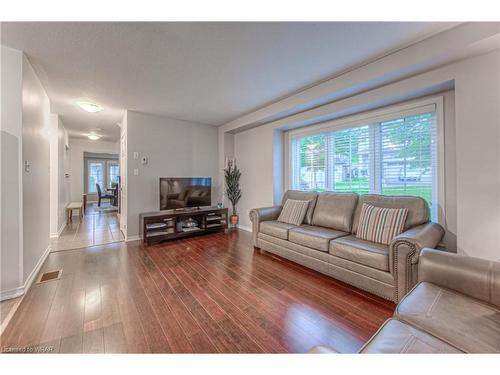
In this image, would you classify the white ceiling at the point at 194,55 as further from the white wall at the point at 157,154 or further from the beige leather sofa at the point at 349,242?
the beige leather sofa at the point at 349,242

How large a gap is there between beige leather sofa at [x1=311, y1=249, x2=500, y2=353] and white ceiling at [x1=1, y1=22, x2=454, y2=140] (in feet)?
6.53

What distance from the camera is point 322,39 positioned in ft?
6.46

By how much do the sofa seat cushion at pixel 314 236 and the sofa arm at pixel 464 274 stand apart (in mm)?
1053

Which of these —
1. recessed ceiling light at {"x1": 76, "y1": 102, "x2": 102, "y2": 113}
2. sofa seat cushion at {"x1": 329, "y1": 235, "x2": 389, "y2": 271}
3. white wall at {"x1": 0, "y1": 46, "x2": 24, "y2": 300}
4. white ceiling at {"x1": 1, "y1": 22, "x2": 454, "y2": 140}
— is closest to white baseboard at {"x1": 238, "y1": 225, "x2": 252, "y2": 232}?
sofa seat cushion at {"x1": 329, "y1": 235, "x2": 389, "y2": 271}

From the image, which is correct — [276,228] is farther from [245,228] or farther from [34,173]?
[34,173]

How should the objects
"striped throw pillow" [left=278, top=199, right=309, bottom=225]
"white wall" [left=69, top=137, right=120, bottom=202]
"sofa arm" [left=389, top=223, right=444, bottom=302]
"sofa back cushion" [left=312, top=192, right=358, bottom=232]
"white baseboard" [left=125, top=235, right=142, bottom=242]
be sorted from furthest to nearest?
"white wall" [left=69, top=137, right=120, bottom=202], "white baseboard" [left=125, top=235, right=142, bottom=242], "striped throw pillow" [left=278, top=199, right=309, bottom=225], "sofa back cushion" [left=312, top=192, right=358, bottom=232], "sofa arm" [left=389, top=223, right=444, bottom=302]

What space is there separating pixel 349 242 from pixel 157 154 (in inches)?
153

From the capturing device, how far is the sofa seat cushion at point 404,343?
92 centimetres

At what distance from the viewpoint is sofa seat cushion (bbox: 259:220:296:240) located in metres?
2.99

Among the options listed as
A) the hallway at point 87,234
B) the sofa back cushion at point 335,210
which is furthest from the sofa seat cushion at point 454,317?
the hallway at point 87,234

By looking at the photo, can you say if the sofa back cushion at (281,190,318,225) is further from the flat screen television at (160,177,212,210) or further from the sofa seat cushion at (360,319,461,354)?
the sofa seat cushion at (360,319,461,354)

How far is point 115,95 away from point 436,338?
4.34 metres

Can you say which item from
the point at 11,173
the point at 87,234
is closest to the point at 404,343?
the point at 11,173
